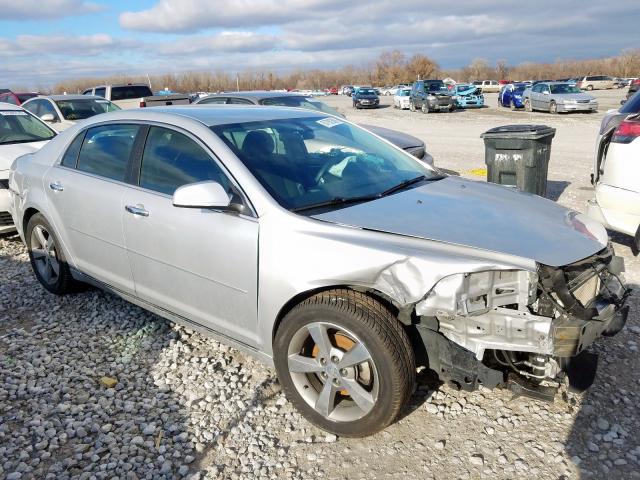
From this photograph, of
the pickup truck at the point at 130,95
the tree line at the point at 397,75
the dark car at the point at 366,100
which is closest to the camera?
the pickup truck at the point at 130,95

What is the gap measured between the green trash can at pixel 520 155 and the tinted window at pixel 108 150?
15.8ft

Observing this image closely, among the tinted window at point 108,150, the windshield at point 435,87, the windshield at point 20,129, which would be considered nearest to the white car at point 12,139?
the windshield at point 20,129

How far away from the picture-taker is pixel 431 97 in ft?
97.4

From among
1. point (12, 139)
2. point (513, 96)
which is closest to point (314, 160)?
point (12, 139)

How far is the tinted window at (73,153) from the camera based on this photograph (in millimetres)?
4461

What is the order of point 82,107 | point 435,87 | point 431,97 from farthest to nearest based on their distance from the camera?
point 435,87, point 431,97, point 82,107

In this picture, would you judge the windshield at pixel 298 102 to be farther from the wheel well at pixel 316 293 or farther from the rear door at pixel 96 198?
the wheel well at pixel 316 293

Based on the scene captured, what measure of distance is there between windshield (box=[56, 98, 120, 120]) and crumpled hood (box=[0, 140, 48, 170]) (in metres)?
4.70

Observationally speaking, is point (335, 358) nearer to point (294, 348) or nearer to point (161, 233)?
point (294, 348)

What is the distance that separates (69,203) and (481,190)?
10.5 feet

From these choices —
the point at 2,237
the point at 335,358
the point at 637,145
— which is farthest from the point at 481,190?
the point at 2,237

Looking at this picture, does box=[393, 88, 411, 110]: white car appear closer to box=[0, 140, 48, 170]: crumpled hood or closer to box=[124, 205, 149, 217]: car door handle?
box=[0, 140, 48, 170]: crumpled hood

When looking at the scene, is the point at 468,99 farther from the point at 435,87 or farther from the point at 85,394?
the point at 85,394

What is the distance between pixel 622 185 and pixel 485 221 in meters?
2.72
